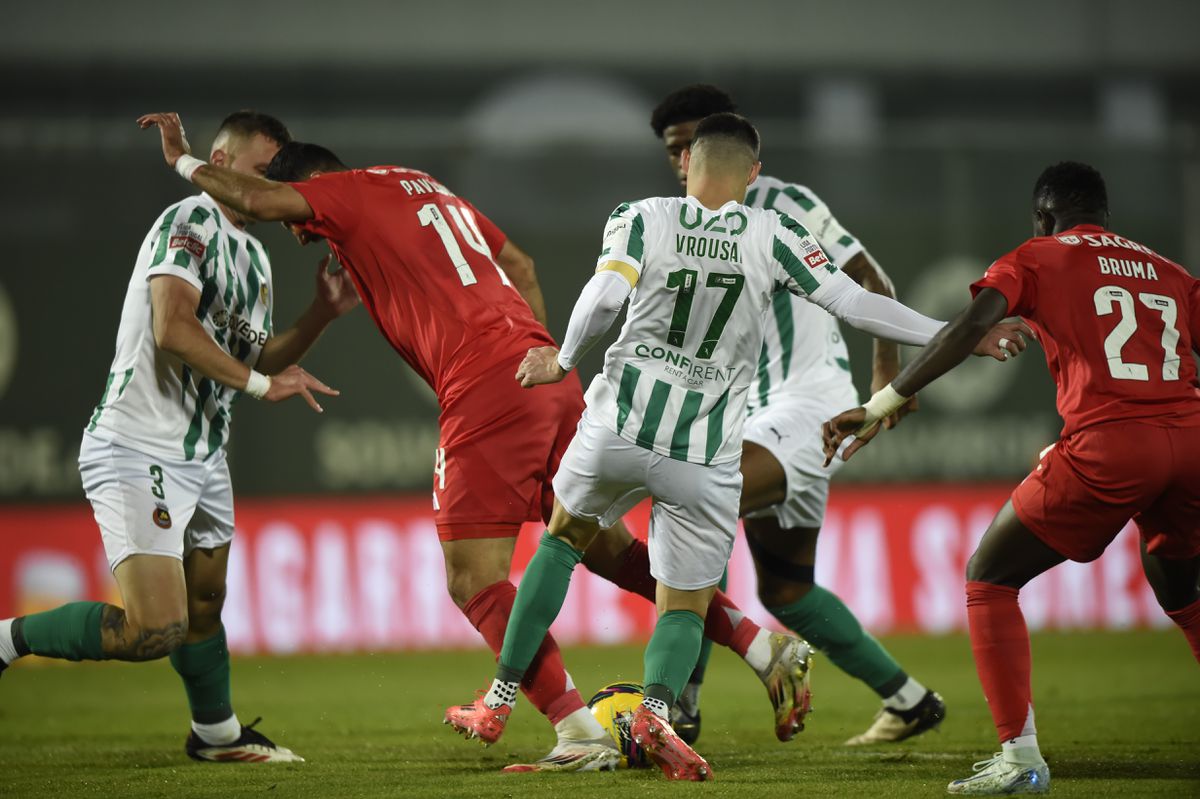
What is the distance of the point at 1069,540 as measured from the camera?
4.60 metres

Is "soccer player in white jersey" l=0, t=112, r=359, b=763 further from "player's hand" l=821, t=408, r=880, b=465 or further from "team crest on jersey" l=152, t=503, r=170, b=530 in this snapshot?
"player's hand" l=821, t=408, r=880, b=465

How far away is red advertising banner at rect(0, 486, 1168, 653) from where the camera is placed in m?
10.5

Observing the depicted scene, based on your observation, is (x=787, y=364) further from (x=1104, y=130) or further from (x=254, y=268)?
(x=1104, y=130)

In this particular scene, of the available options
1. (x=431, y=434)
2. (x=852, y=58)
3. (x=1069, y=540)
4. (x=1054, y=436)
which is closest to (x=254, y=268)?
(x=1069, y=540)

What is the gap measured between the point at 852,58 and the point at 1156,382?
14.0m

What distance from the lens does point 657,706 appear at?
4.69 metres

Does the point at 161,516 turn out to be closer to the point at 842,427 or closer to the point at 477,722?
the point at 477,722

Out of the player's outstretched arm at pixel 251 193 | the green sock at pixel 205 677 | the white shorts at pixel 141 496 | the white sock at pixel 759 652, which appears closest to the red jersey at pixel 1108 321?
the white sock at pixel 759 652

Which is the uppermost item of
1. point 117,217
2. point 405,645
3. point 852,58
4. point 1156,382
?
point 852,58

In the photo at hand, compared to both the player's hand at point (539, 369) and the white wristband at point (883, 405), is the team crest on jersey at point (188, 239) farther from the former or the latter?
the white wristband at point (883, 405)

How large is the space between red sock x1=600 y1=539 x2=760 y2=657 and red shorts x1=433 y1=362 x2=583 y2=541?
0.46m

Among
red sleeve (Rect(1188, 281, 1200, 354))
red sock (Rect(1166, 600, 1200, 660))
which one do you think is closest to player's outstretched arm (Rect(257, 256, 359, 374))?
red sleeve (Rect(1188, 281, 1200, 354))

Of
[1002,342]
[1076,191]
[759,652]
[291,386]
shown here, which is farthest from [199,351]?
[1076,191]

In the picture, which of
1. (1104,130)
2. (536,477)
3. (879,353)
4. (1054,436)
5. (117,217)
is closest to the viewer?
(536,477)
